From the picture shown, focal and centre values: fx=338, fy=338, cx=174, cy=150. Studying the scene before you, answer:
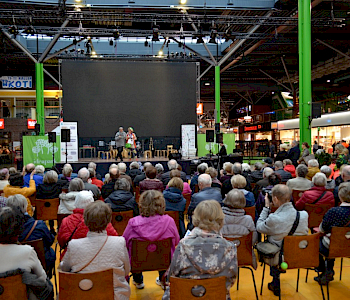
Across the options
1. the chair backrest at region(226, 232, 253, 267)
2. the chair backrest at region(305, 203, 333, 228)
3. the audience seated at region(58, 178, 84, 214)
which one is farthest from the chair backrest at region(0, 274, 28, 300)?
the chair backrest at region(305, 203, 333, 228)

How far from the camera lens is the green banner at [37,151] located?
47.2ft

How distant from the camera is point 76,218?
10.3ft

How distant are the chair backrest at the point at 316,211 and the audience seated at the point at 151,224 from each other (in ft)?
6.82

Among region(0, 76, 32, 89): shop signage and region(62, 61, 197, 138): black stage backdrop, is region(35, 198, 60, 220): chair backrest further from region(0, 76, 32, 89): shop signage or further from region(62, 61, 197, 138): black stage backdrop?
region(0, 76, 32, 89): shop signage

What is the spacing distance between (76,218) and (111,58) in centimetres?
1764

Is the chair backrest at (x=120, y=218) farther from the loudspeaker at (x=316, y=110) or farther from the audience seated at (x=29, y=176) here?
the loudspeaker at (x=316, y=110)

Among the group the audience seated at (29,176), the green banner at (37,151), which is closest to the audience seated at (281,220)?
the audience seated at (29,176)

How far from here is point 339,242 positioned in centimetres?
319

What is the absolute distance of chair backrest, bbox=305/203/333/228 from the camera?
4.27 m

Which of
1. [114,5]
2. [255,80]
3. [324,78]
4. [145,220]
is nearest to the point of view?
[145,220]

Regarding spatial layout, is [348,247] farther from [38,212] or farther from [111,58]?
[111,58]

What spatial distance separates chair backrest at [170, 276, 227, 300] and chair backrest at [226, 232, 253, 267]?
3.29ft

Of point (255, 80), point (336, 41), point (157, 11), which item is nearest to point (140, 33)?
point (157, 11)

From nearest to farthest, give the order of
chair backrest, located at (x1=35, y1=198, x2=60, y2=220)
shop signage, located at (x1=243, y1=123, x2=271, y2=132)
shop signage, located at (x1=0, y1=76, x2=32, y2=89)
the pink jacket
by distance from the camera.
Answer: the pink jacket, chair backrest, located at (x1=35, y1=198, x2=60, y2=220), shop signage, located at (x1=0, y1=76, x2=32, y2=89), shop signage, located at (x1=243, y1=123, x2=271, y2=132)
